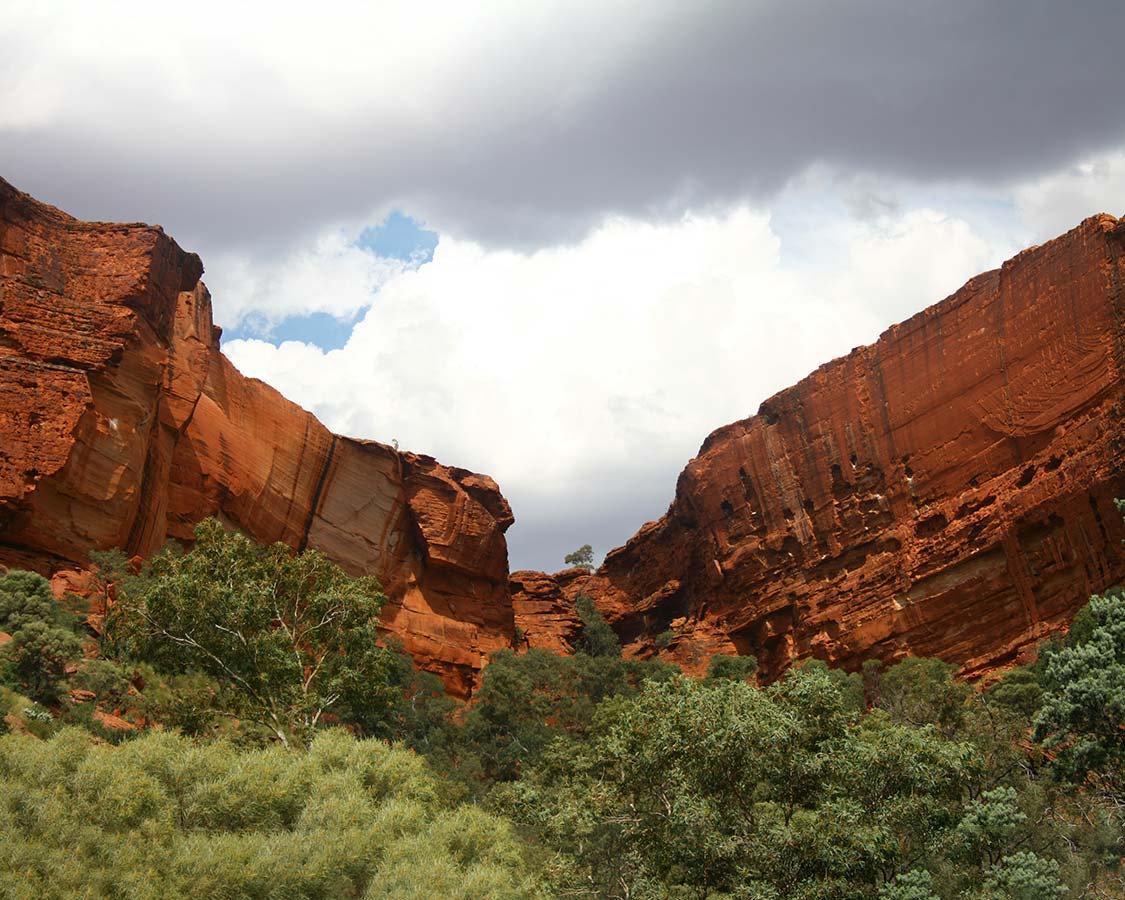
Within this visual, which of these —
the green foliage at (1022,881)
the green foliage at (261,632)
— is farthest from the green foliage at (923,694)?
the green foliage at (261,632)

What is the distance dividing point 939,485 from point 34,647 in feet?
117

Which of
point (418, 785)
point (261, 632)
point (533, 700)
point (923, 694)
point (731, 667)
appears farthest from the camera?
point (731, 667)

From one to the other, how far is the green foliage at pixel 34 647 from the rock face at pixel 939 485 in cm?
3355

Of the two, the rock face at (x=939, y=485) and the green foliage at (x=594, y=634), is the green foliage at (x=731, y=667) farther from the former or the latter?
the green foliage at (x=594, y=634)

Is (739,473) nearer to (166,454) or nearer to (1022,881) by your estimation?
(166,454)

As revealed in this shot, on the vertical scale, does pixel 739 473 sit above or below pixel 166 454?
above

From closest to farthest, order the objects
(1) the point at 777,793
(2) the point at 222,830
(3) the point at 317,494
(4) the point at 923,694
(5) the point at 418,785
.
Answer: (2) the point at 222,830 → (1) the point at 777,793 → (5) the point at 418,785 → (4) the point at 923,694 → (3) the point at 317,494

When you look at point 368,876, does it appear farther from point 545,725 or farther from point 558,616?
point 558,616

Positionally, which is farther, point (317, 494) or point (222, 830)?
point (317, 494)

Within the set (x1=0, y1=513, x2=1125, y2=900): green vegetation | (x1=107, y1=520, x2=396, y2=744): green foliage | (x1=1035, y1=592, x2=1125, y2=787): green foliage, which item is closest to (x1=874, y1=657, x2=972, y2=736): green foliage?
(x1=0, y1=513, x2=1125, y2=900): green vegetation

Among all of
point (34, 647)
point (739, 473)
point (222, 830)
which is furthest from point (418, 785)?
point (739, 473)

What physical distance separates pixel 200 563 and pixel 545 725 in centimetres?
2291

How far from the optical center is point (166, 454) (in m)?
40.9

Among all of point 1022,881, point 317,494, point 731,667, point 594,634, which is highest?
point 317,494
